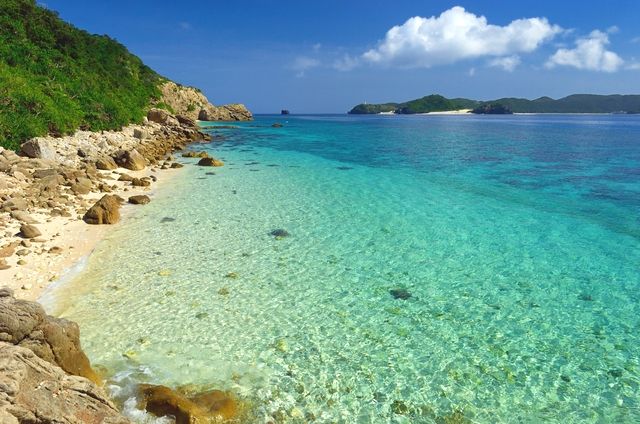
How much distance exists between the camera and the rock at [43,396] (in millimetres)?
4332

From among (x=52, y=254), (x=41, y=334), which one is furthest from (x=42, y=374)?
(x=52, y=254)

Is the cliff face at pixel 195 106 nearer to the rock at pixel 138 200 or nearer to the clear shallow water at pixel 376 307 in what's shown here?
the rock at pixel 138 200

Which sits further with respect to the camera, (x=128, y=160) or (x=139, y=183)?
(x=128, y=160)

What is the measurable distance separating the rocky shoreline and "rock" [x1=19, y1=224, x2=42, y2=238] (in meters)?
0.04

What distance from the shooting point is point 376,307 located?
1023cm

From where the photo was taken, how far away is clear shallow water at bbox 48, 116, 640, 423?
731 cm

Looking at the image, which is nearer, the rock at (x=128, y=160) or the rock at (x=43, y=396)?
the rock at (x=43, y=396)

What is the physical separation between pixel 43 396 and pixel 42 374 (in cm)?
40

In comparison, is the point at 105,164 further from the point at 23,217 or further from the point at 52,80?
the point at 52,80

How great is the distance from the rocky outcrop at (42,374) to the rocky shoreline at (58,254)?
1 cm

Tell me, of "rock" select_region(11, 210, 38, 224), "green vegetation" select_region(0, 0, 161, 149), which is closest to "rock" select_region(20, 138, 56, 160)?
"green vegetation" select_region(0, 0, 161, 149)

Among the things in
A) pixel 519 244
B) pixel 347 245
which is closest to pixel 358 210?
pixel 347 245

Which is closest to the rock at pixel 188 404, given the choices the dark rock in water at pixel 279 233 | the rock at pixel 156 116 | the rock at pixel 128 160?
the dark rock in water at pixel 279 233

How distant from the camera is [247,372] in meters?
7.72
